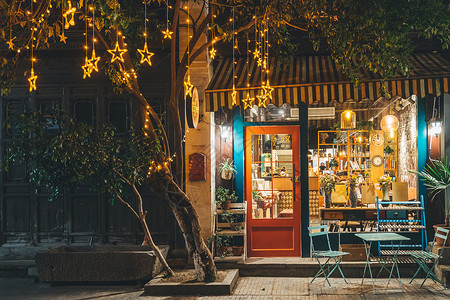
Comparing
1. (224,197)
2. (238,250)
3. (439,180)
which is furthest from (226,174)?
(439,180)

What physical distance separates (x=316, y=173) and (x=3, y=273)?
771 cm

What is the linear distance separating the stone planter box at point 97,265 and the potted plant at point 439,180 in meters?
5.43

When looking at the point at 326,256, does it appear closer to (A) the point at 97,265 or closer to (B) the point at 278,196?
(B) the point at 278,196

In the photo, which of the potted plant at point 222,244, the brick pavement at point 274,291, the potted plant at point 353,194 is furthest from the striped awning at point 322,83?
the brick pavement at point 274,291

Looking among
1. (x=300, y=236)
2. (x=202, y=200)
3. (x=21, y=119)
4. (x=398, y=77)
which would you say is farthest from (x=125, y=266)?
(x=398, y=77)

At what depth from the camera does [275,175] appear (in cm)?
1085

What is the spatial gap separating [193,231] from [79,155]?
2354 millimetres

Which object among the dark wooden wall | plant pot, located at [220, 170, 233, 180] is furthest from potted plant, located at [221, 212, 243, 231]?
the dark wooden wall

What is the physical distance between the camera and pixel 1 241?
11.0 metres

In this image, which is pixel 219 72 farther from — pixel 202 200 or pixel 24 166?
pixel 24 166

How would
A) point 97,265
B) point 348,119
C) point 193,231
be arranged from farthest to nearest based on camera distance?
1. point 348,119
2. point 97,265
3. point 193,231

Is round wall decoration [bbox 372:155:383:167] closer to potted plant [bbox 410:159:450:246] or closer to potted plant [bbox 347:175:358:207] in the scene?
potted plant [bbox 347:175:358:207]

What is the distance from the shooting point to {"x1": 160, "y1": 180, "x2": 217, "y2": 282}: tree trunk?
894cm

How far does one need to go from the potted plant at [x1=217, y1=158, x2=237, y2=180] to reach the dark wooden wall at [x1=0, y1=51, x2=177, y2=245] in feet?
4.75
